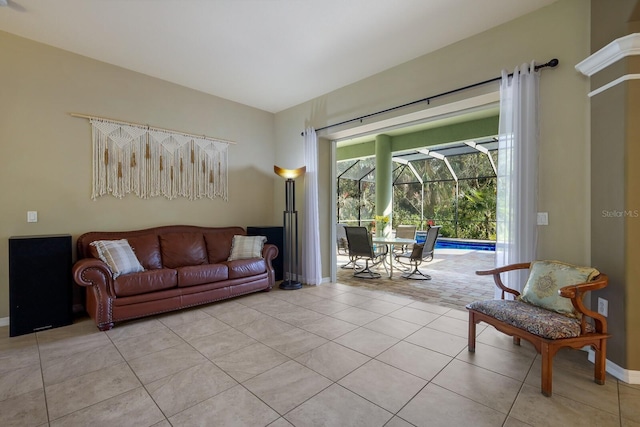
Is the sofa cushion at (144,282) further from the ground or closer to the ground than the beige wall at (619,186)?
closer to the ground

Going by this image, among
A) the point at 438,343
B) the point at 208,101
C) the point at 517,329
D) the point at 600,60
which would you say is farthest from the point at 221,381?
the point at 208,101

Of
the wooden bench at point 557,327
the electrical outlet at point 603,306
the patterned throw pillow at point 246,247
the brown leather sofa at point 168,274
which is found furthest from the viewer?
the patterned throw pillow at point 246,247

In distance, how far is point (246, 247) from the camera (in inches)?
172

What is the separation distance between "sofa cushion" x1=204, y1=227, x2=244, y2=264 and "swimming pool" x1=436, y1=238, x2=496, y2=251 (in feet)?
27.8

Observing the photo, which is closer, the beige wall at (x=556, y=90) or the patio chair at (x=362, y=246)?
the beige wall at (x=556, y=90)

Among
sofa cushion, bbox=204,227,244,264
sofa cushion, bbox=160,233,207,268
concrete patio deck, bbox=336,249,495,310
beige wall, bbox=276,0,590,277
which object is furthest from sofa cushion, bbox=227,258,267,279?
beige wall, bbox=276,0,590,277

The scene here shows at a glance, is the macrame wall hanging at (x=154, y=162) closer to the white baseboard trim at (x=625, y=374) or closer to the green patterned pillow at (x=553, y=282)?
the green patterned pillow at (x=553, y=282)

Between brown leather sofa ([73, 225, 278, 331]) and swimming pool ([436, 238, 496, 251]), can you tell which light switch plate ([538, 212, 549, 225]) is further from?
swimming pool ([436, 238, 496, 251])

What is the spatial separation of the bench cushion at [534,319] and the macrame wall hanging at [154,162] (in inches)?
163

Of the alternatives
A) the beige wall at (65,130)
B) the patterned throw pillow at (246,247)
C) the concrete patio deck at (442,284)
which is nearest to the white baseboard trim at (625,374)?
the concrete patio deck at (442,284)

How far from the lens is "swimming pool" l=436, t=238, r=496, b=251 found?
32.1 feet

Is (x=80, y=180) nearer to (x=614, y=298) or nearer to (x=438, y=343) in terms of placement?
(x=438, y=343)

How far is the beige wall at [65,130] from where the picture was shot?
3.14 meters

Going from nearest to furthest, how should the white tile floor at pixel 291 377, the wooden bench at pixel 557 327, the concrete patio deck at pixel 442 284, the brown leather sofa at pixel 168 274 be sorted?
the white tile floor at pixel 291 377
the wooden bench at pixel 557 327
the brown leather sofa at pixel 168 274
the concrete patio deck at pixel 442 284
